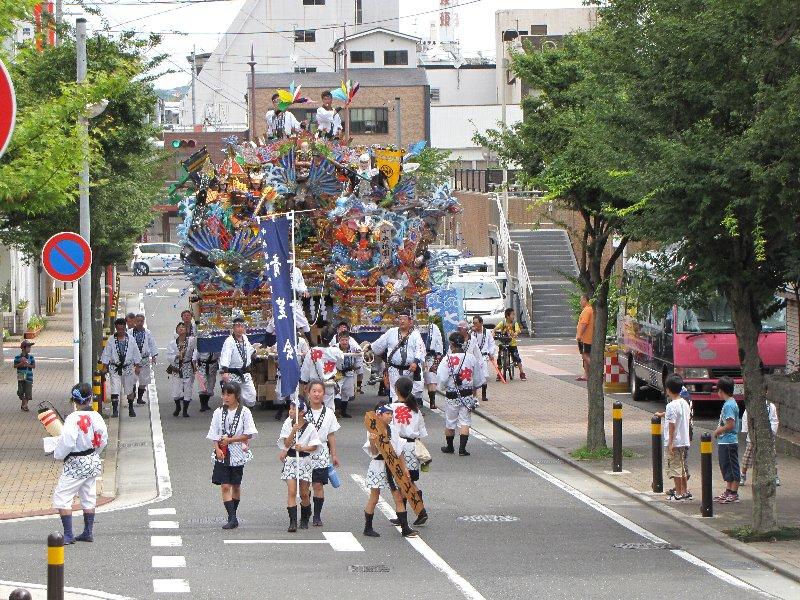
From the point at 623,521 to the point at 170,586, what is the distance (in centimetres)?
570

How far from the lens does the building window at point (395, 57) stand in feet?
284

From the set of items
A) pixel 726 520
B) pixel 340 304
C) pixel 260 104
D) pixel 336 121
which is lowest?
pixel 726 520

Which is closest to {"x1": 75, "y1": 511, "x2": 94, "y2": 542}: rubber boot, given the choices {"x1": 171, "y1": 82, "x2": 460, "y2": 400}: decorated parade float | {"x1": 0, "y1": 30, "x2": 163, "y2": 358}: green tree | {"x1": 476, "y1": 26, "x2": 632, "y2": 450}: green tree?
{"x1": 476, "y1": 26, "x2": 632, "y2": 450}: green tree

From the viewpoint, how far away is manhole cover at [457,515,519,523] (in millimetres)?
15859

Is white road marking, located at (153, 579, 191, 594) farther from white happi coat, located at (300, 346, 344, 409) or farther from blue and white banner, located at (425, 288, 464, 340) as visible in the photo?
blue and white banner, located at (425, 288, 464, 340)

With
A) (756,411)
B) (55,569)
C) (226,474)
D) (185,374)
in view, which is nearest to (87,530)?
(226,474)

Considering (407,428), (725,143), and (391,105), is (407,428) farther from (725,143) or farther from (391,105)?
(391,105)

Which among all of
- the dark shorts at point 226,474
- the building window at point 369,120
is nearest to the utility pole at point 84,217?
the dark shorts at point 226,474

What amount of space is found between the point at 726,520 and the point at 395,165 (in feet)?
41.0

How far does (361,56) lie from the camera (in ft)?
283

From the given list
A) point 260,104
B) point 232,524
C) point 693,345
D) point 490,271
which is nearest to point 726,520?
point 232,524

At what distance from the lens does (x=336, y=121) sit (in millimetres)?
27234

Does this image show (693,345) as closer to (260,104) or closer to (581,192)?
(581,192)

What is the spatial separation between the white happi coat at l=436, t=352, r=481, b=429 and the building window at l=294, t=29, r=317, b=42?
7206 centimetres
